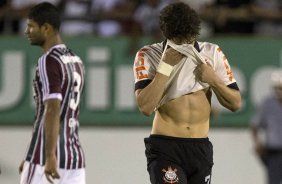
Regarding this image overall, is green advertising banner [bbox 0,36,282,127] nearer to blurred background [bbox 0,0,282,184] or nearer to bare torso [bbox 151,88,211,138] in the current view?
blurred background [bbox 0,0,282,184]

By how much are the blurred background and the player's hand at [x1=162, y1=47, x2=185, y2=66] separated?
5688mm

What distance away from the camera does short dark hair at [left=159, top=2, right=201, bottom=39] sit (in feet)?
20.6

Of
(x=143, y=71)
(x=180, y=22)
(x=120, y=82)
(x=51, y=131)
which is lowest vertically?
(x=51, y=131)

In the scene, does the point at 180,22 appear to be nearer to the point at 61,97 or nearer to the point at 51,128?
the point at 61,97

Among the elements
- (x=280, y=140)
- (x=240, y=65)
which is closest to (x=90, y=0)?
(x=240, y=65)

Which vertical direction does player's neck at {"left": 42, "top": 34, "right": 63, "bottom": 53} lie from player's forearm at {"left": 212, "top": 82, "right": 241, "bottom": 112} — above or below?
above

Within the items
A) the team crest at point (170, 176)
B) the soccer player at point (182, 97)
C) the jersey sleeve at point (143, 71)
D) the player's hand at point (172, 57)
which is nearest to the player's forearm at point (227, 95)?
the soccer player at point (182, 97)

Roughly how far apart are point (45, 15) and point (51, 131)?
32.5 inches

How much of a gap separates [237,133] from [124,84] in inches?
58.7

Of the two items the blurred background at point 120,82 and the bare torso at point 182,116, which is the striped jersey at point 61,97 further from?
the blurred background at point 120,82

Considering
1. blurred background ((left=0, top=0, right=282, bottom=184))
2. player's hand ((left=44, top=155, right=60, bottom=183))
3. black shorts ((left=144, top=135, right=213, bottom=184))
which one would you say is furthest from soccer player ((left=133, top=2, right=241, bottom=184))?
blurred background ((left=0, top=0, right=282, bottom=184))

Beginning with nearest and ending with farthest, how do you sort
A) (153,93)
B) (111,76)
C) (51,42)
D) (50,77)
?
(153,93) → (50,77) → (51,42) → (111,76)

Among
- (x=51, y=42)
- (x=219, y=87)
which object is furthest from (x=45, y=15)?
(x=219, y=87)

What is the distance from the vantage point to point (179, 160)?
6461 mm
